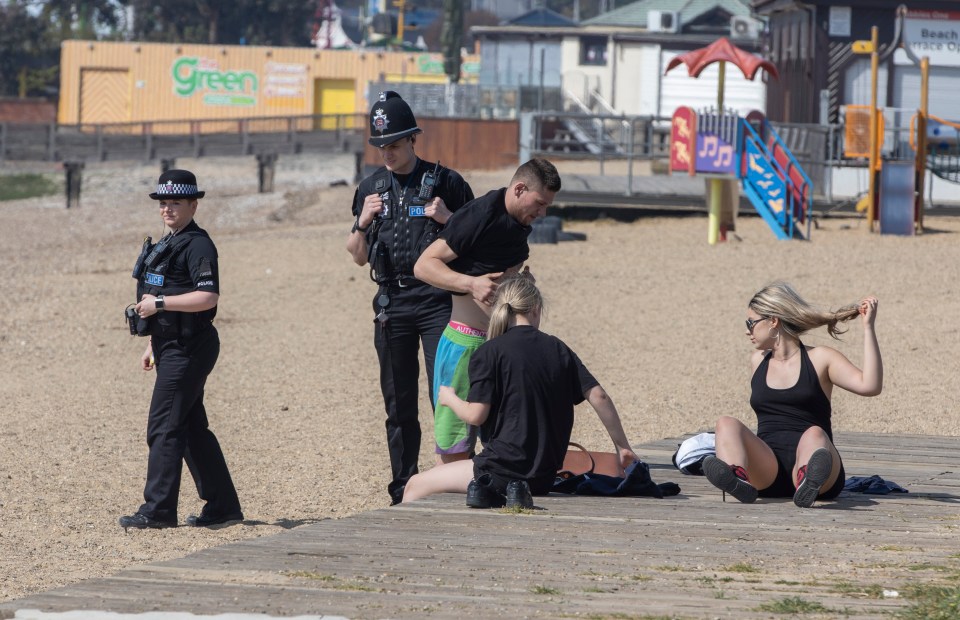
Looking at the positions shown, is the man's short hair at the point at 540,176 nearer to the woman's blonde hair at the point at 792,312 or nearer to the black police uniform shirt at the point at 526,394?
the black police uniform shirt at the point at 526,394

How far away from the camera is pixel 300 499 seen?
7828 mm

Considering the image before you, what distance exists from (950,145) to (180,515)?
18.6m

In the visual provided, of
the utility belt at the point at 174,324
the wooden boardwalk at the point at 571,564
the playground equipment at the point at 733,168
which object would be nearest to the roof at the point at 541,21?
the playground equipment at the point at 733,168

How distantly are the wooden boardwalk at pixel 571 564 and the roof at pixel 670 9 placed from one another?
149 ft

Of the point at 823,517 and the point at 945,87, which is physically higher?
the point at 945,87

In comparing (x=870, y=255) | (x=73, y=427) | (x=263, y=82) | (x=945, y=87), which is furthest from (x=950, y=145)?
(x=263, y=82)

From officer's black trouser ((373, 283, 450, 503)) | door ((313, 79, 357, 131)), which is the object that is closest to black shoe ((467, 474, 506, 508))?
officer's black trouser ((373, 283, 450, 503))

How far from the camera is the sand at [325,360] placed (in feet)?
25.1

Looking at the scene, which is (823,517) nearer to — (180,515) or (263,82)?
(180,515)

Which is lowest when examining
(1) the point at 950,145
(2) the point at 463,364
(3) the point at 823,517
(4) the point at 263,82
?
(3) the point at 823,517

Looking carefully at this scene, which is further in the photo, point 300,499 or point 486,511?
point 300,499

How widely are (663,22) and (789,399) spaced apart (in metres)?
42.5

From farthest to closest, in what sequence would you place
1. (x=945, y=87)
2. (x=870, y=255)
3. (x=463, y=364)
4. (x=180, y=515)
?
(x=945, y=87)
(x=870, y=255)
(x=180, y=515)
(x=463, y=364)

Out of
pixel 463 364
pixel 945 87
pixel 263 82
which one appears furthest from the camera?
pixel 263 82
